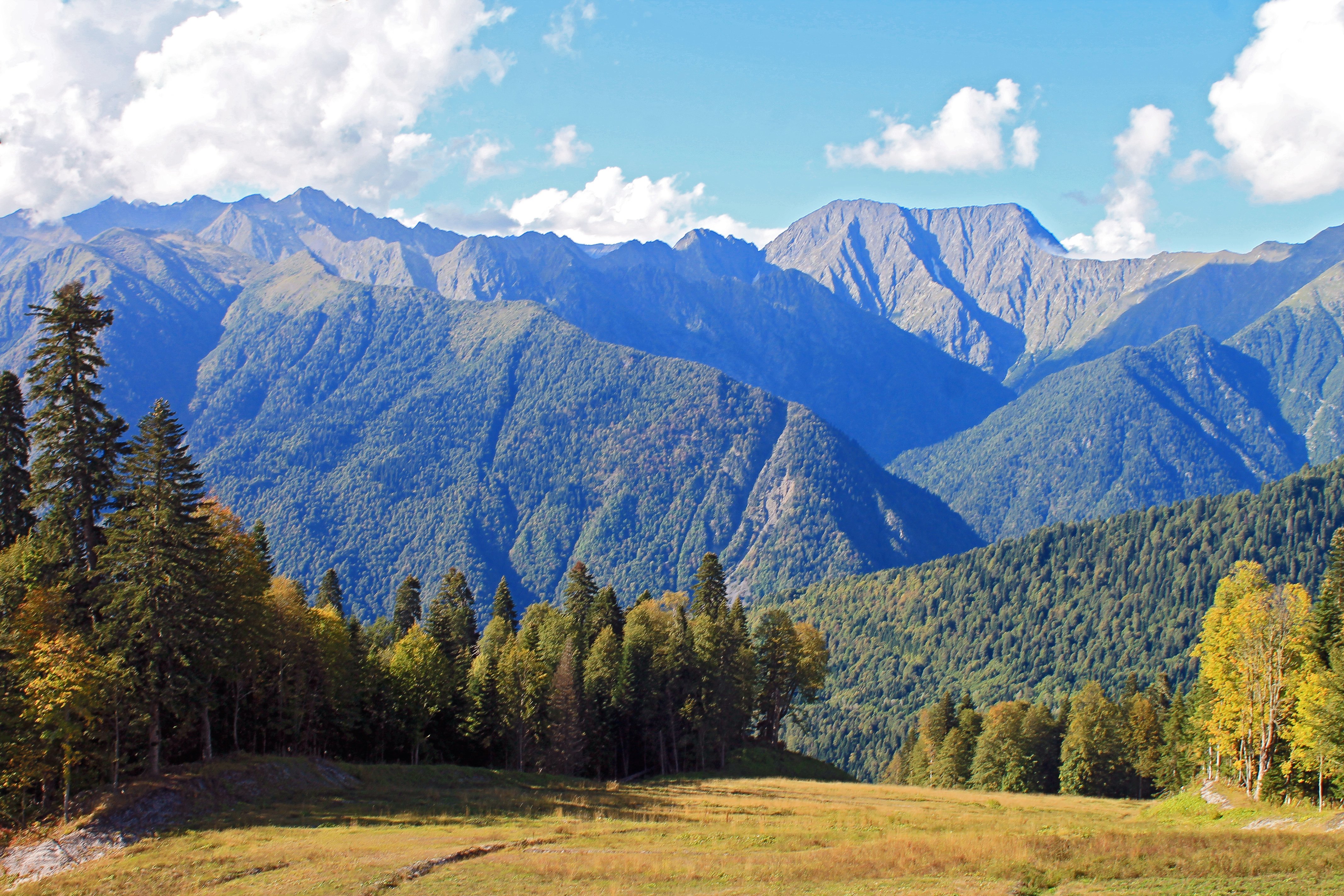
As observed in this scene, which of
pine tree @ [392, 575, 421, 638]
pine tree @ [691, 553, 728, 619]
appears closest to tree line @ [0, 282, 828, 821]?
pine tree @ [691, 553, 728, 619]

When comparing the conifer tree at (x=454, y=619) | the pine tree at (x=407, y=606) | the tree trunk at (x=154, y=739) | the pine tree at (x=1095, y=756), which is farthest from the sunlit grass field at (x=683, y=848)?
the pine tree at (x=407, y=606)

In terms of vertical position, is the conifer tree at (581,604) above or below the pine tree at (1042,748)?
above

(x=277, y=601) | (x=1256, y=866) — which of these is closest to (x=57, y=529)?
(x=277, y=601)

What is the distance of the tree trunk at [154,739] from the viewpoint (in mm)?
51906

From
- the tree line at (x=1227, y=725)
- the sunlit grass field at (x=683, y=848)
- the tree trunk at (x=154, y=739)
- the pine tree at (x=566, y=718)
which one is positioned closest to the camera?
the sunlit grass field at (x=683, y=848)

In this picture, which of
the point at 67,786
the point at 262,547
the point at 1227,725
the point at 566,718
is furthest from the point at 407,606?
the point at 1227,725

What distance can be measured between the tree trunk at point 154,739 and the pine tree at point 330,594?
43897mm

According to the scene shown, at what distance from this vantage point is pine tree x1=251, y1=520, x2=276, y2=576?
2632 inches

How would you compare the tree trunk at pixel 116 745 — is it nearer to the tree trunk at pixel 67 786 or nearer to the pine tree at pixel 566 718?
the tree trunk at pixel 67 786

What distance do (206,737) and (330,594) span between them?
4768 centimetres

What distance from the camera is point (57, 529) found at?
5494cm

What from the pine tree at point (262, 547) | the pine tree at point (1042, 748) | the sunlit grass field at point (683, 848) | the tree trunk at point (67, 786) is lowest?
the pine tree at point (1042, 748)

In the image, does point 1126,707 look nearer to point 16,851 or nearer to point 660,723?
point 660,723

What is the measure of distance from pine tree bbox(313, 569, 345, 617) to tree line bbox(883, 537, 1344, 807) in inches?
2646
